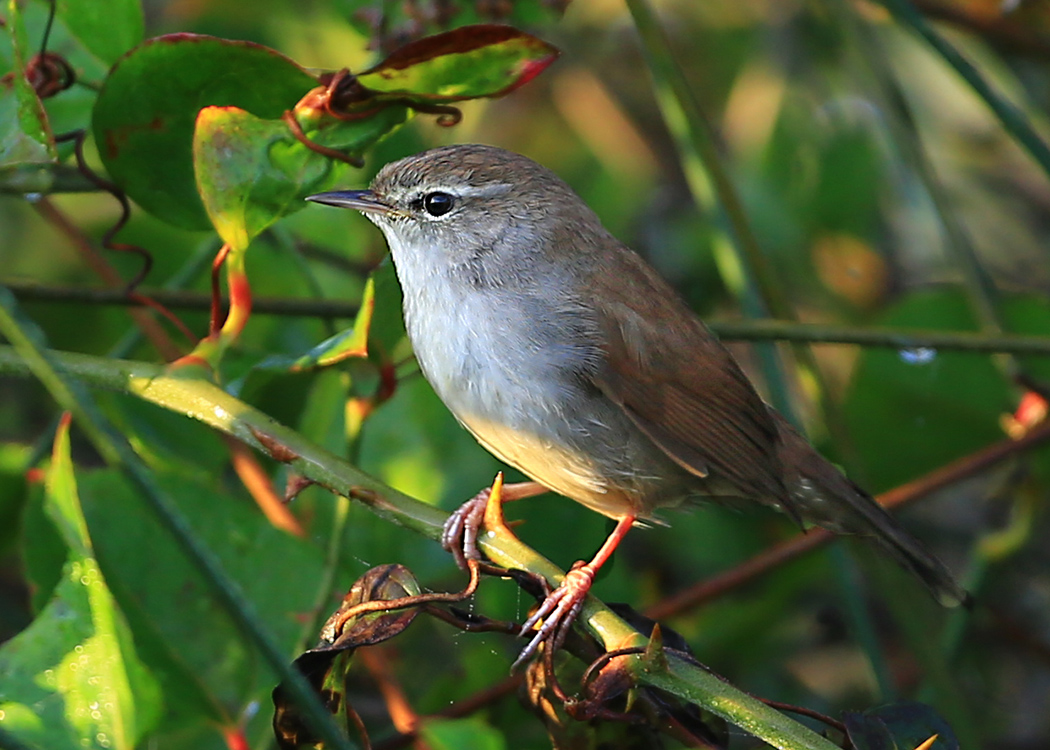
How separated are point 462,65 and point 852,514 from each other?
1.51 metres

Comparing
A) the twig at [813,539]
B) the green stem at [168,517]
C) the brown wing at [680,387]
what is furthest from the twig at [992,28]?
the green stem at [168,517]

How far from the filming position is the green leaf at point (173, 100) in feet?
7.18

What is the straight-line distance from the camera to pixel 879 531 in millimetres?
2977

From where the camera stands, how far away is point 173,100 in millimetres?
2277

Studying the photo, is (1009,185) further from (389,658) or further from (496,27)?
(496,27)

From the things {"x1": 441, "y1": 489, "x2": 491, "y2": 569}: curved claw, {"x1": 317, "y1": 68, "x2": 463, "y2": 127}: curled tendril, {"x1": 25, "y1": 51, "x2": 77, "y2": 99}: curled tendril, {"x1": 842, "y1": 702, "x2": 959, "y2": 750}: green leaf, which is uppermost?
{"x1": 317, "y1": 68, "x2": 463, "y2": 127}: curled tendril

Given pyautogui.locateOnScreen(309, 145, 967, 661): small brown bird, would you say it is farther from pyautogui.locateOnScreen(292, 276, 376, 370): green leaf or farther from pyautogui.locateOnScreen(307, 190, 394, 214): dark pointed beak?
pyautogui.locateOnScreen(292, 276, 376, 370): green leaf

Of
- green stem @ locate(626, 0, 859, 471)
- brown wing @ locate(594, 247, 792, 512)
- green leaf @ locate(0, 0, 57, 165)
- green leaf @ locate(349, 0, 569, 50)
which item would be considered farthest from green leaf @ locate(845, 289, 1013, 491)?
green leaf @ locate(0, 0, 57, 165)

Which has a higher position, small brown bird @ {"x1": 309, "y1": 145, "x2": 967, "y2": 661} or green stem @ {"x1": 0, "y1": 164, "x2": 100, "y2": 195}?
green stem @ {"x1": 0, "y1": 164, "x2": 100, "y2": 195}

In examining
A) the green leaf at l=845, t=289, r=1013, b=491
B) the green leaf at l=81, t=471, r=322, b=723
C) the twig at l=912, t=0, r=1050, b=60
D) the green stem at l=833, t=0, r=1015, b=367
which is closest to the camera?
the green leaf at l=81, t=471, r=322, b=723

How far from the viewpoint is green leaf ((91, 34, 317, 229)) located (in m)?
2.19

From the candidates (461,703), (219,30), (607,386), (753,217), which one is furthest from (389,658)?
(219,30)

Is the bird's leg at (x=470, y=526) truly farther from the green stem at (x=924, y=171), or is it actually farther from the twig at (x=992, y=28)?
the twig at (x=992, y=28)

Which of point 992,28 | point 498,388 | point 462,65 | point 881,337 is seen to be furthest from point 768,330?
point 992,28
